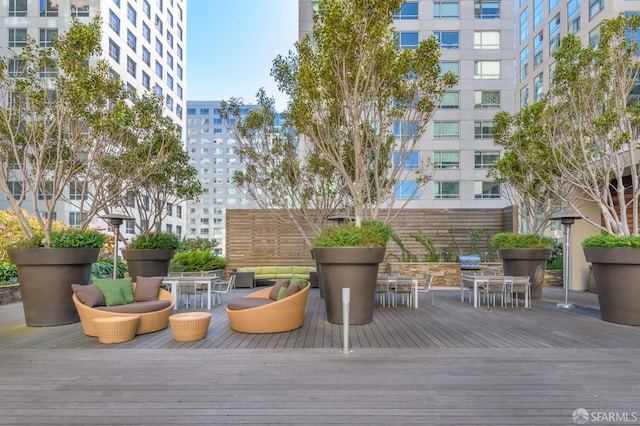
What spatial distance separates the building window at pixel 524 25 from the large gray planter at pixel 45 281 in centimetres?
3326

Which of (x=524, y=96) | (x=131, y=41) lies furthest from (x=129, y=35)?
(x=524, y=96)

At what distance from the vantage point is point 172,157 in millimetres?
10812

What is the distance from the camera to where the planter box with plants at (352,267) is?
21.7 feet

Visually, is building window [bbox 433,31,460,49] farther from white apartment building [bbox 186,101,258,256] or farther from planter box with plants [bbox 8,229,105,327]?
white apartment building [bbox 186,101,258,256]

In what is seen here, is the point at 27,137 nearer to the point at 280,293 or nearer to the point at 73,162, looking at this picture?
the point at 73,162

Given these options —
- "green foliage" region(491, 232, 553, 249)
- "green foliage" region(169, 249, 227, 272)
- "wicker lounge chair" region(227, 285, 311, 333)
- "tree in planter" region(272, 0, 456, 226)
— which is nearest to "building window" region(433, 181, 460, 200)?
"green foliage" region(491, 232, 553, 249)

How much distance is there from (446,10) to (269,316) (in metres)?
27.0

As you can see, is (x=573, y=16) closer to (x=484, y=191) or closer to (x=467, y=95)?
(x=467, y=95)

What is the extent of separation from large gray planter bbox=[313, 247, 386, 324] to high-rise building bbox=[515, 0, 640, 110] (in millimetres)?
20635

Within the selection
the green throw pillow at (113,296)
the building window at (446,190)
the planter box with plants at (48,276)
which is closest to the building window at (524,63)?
the building window at (446,190)

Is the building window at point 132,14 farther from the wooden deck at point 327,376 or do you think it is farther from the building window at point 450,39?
the wooden deck at point 327,376

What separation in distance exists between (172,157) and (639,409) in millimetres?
10568

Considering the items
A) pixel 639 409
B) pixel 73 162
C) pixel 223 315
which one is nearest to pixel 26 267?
pixel 73 162

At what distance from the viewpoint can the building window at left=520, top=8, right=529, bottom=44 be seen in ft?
96.5
